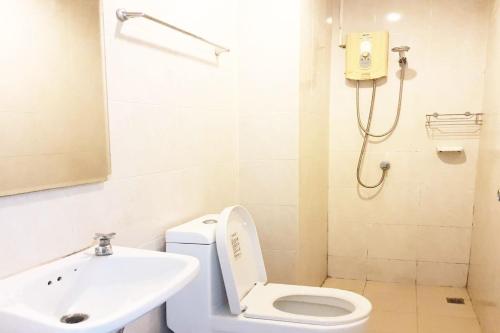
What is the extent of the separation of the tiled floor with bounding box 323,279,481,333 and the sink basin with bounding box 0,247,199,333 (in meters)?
1.72

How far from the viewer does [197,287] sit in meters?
1.68

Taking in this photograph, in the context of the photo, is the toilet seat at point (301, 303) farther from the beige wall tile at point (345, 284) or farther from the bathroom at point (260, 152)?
the beige wall tile at point (345, 284)

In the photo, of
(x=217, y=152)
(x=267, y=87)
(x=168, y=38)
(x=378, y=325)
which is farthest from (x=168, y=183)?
(x=378, y=325)

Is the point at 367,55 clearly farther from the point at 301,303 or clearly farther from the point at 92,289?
the point at 92,289

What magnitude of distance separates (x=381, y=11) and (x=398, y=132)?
92 centimetres

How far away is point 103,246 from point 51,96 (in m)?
0.50

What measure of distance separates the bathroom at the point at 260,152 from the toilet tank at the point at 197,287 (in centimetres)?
2

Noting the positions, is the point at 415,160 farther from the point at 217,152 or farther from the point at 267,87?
the point at 217,152

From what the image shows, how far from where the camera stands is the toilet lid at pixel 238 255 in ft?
5.47

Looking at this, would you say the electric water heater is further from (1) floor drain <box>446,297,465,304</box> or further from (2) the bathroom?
(1) floor drain <box>446,297,465,304</box>

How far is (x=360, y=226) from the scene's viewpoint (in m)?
3.20

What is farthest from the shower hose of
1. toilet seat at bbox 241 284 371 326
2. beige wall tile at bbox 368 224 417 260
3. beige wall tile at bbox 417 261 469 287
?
toilet seat at bbox 241 284 371 326

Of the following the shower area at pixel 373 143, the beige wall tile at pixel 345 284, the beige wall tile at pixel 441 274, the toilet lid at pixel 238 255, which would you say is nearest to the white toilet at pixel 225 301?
the toilet lid at pixel 238 255

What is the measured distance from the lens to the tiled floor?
2.48 metres
